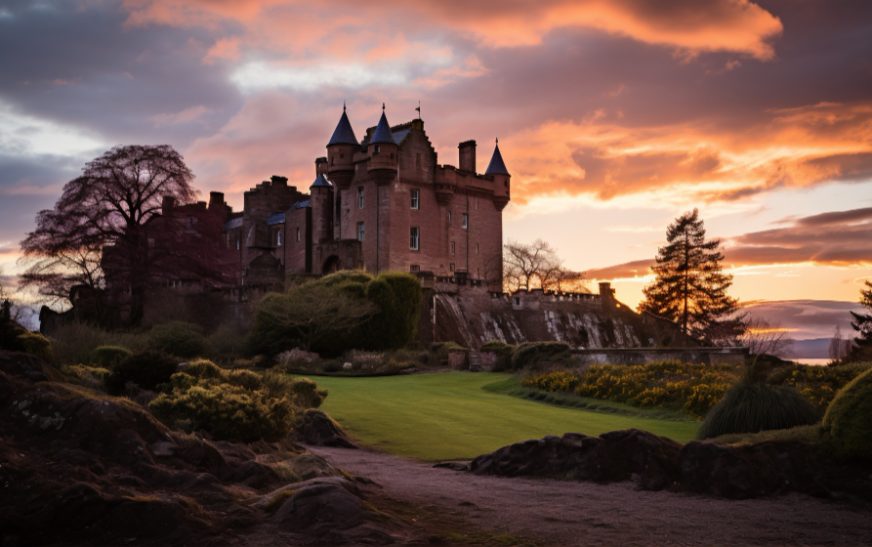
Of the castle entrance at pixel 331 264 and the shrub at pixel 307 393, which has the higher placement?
the castle entrance at pixel 331 264

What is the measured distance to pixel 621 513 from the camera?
30.9 ft

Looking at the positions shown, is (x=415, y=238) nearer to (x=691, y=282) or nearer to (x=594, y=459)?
(x=691, y=282)

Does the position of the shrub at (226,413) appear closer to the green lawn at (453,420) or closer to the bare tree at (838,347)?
the green lawn at (453,420)

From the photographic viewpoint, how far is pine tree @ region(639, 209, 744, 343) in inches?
2557

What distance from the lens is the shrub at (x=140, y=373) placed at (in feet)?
52.5

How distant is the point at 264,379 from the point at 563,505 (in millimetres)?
8977

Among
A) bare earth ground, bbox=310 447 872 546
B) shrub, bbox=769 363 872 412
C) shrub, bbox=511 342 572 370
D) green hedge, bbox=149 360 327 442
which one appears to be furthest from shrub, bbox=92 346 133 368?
shrub, bbox=769 363 872 412

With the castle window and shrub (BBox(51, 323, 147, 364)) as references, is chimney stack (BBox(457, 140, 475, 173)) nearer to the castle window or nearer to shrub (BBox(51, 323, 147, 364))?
the castle window

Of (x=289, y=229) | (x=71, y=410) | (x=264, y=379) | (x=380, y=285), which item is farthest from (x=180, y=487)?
(x=289, y=229)

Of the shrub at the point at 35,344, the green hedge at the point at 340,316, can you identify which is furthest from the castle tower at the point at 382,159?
the shrub at the point at 35,344

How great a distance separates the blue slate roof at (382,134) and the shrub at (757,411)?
47.0 meters

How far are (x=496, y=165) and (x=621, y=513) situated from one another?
6318 cm

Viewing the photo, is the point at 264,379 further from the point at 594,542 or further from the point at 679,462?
the point at 594,542

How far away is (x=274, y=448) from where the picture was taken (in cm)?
1221
